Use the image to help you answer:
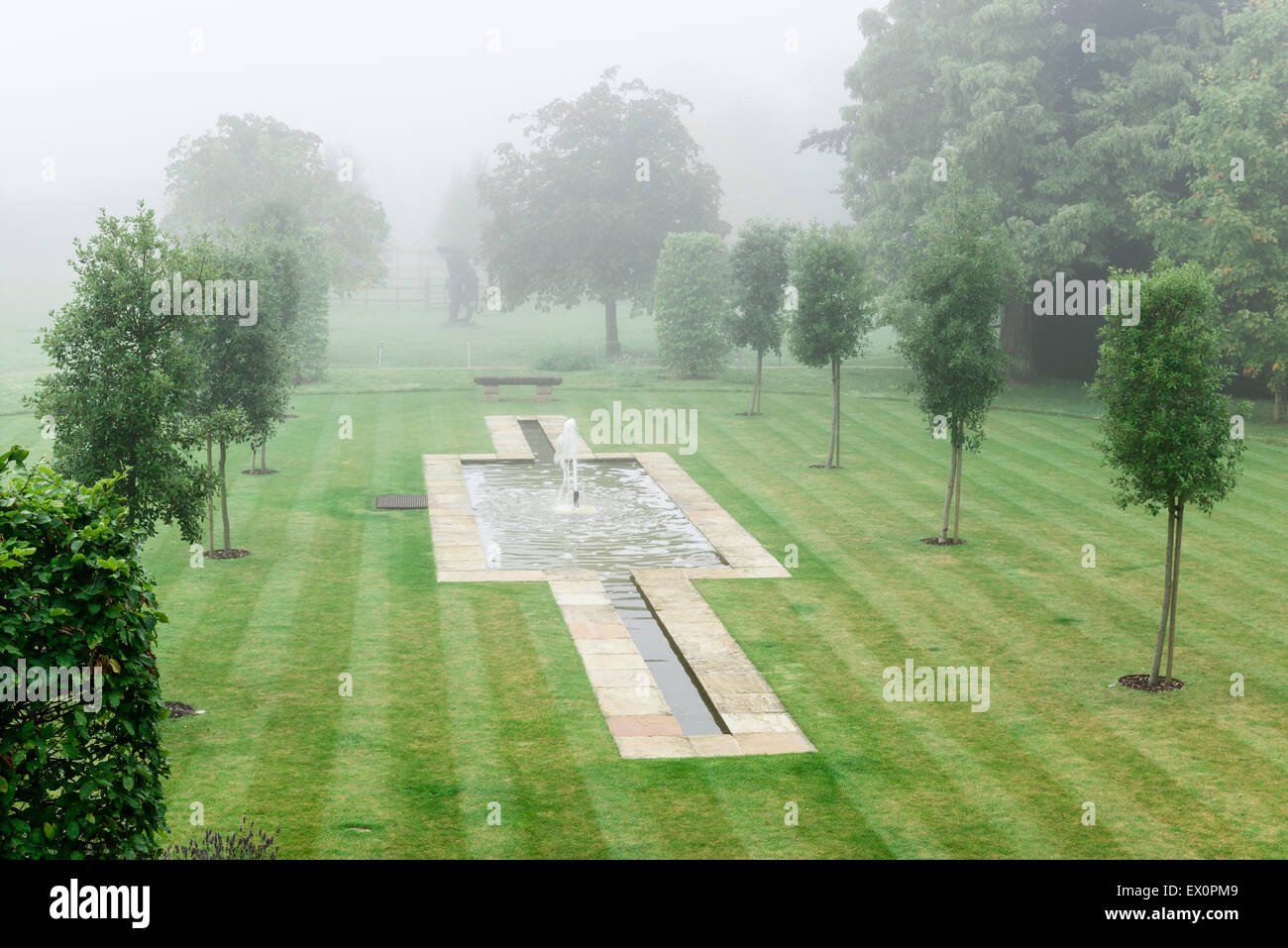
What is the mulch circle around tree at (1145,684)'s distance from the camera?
16250mm

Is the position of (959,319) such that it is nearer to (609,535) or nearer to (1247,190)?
(609,535)

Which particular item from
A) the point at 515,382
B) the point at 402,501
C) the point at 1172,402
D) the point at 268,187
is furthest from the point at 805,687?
the point at 268,187

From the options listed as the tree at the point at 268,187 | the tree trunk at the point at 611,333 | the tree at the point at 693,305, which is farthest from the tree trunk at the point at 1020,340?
the tree at the point at 268,187

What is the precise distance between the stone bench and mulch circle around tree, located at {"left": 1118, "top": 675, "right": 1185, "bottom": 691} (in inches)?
1103

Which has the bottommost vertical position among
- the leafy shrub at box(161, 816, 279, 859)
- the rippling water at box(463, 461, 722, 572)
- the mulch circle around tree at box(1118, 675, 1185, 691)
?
the leafy shrub at box(161, 816, 279, 859)

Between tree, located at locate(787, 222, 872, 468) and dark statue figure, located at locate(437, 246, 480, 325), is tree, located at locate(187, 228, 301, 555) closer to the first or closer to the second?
tree, located at locate(787, 222, 872, 468)

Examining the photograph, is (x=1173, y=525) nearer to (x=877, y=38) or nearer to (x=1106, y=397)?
(x=1106, y=397)

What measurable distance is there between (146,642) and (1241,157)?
34.0 metres

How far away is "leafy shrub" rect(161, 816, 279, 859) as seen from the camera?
422 inches

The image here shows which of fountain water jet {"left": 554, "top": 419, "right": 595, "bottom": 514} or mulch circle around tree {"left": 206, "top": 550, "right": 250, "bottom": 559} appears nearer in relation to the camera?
mulch circle around tree {"left": 206, "top": 550, "right": 250, "bottom": 559}

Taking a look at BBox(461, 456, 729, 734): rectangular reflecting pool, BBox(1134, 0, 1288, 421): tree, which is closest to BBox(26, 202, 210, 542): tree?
BBox(461, 456, 729, 734): rectangular reflecting pool

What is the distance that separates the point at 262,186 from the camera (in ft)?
222

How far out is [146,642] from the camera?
9711 mm
